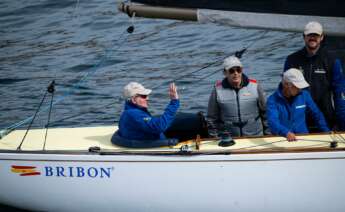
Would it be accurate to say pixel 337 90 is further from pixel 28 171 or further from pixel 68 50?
pixel 68 50

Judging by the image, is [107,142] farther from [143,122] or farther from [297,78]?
[297,78]

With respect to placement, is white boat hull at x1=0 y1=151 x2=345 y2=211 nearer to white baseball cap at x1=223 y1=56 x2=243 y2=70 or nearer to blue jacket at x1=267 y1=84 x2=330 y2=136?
blue jacket at x1=267 y1=84 x2=330 y2=136

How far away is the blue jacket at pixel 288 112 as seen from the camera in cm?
720

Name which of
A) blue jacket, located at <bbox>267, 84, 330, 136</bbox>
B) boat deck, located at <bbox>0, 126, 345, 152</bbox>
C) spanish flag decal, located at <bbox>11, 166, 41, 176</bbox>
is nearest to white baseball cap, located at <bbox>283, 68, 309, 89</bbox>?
blue jacket, located at <bbox>267, 84, 330, 136</bbox>

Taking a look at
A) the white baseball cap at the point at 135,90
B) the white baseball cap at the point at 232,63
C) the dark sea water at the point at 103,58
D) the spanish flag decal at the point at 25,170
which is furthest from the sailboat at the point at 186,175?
the dark sea water at the point at 103,58

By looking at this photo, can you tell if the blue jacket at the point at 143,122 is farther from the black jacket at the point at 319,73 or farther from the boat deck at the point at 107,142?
the black jacket at the point at 319,73

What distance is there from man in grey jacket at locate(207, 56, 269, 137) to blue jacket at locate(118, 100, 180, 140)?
0.46 metres

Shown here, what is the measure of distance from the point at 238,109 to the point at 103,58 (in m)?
7.09

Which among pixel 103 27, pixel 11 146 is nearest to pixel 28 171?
pixel 11 146

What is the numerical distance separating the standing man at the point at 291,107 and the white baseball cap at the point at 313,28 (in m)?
0.44

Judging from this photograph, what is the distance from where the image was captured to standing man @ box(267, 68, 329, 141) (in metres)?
7.04

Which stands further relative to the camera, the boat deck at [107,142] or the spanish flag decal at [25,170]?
the spanish flag decal at [25,170]

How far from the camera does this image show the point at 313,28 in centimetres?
729

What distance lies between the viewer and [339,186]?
7.13 meters
